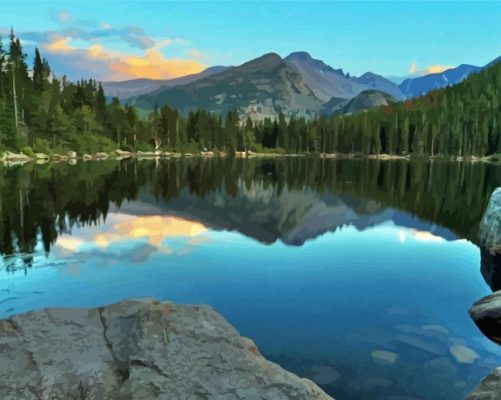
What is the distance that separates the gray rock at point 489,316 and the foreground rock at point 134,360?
9.41 meters

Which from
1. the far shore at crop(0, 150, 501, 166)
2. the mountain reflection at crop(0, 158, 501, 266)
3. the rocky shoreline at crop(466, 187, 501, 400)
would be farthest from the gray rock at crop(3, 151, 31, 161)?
the rocky shoreline at crop(466, 187, 501, 400)

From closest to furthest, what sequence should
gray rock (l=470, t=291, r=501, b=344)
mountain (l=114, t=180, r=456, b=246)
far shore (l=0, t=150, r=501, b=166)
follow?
gray rock (l=470, t=291, r=501, b=344) → mountain (l=114, t=180, r=456, b=246) → far shore (l=0, t=150, r=501, b=166)

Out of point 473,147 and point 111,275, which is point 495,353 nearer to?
point 111,275

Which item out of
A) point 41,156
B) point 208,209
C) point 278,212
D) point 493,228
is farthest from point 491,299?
point 41,156

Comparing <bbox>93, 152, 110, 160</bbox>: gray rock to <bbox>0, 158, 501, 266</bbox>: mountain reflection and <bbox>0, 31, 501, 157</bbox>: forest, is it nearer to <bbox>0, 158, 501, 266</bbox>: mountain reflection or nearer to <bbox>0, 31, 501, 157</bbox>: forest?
<bbox>0, 31, 501, 157</bbox>: forest

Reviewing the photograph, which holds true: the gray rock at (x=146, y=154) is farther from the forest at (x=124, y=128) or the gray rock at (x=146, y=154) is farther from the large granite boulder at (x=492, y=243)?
the large granite boulder at (x=492, y=243)

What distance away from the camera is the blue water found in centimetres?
1191

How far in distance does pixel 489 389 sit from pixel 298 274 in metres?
12.4

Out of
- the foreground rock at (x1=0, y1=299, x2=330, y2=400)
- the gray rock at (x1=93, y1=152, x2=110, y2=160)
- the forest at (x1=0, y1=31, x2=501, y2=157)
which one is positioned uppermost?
the forest at (x1=0, y1=31, x2=501, y2=157)

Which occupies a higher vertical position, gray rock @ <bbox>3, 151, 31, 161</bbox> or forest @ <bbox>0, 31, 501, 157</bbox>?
forest @ <bbox>0, 31, 501, 157</bbox>

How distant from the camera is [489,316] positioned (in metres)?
14.9

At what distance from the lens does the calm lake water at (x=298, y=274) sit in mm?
12352

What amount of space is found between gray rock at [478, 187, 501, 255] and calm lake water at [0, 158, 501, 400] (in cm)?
116

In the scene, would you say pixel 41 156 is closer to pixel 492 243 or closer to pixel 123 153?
pixel 123 153
